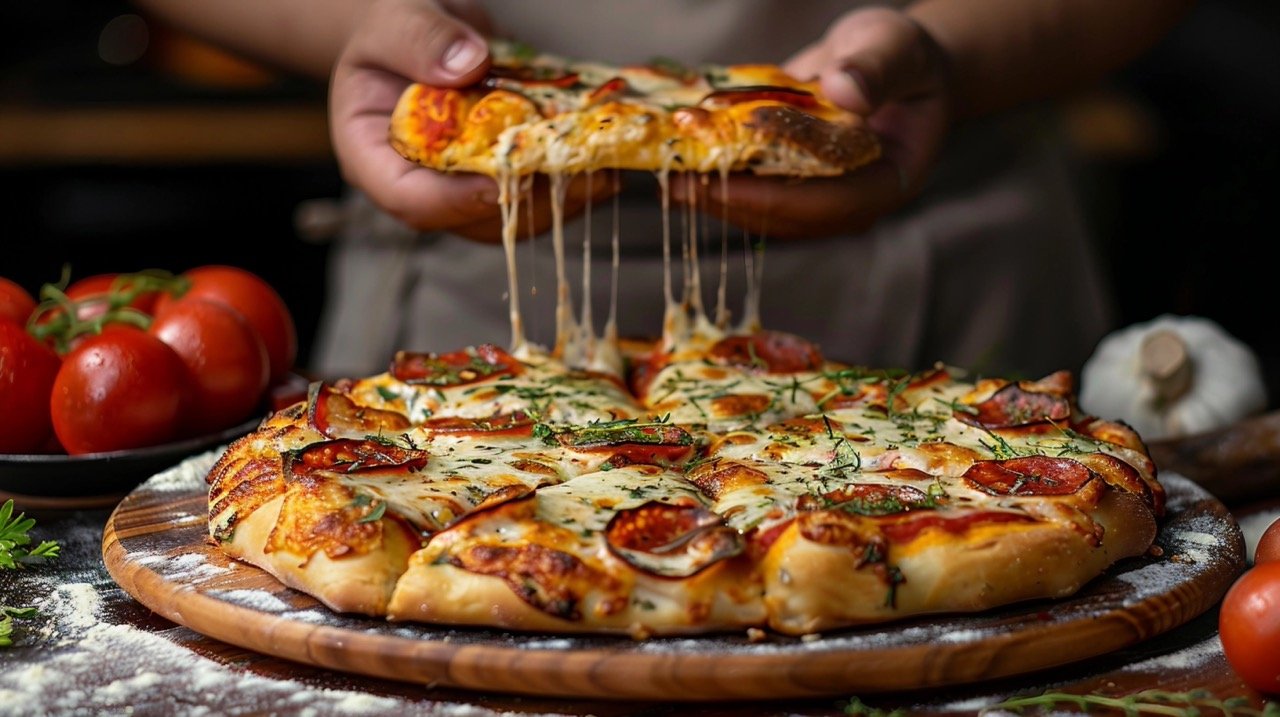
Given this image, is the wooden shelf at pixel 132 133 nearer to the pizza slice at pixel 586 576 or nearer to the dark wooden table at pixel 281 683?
the dark wooden table at pixel 281 683

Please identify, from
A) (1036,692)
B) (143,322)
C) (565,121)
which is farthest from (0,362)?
(1036,692)

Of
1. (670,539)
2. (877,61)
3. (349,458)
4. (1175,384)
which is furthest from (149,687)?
(1175,384)

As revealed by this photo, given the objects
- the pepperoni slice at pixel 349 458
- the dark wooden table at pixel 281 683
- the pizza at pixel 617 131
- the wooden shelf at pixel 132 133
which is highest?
the pizza at pixel 617 131

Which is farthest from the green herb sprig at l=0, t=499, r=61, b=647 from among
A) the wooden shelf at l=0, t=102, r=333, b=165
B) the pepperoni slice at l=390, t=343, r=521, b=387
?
the wooden shelf at l=0, t=102, r=333, b=165

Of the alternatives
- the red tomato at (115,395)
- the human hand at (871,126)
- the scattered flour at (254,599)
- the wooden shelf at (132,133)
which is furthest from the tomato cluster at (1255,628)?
the wooden shelf at (132,133)

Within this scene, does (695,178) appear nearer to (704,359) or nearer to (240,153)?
(704,359)

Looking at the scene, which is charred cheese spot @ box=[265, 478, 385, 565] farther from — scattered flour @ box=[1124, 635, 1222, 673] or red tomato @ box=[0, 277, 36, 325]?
red tomato @ box=[0, 277, 36, 325]
